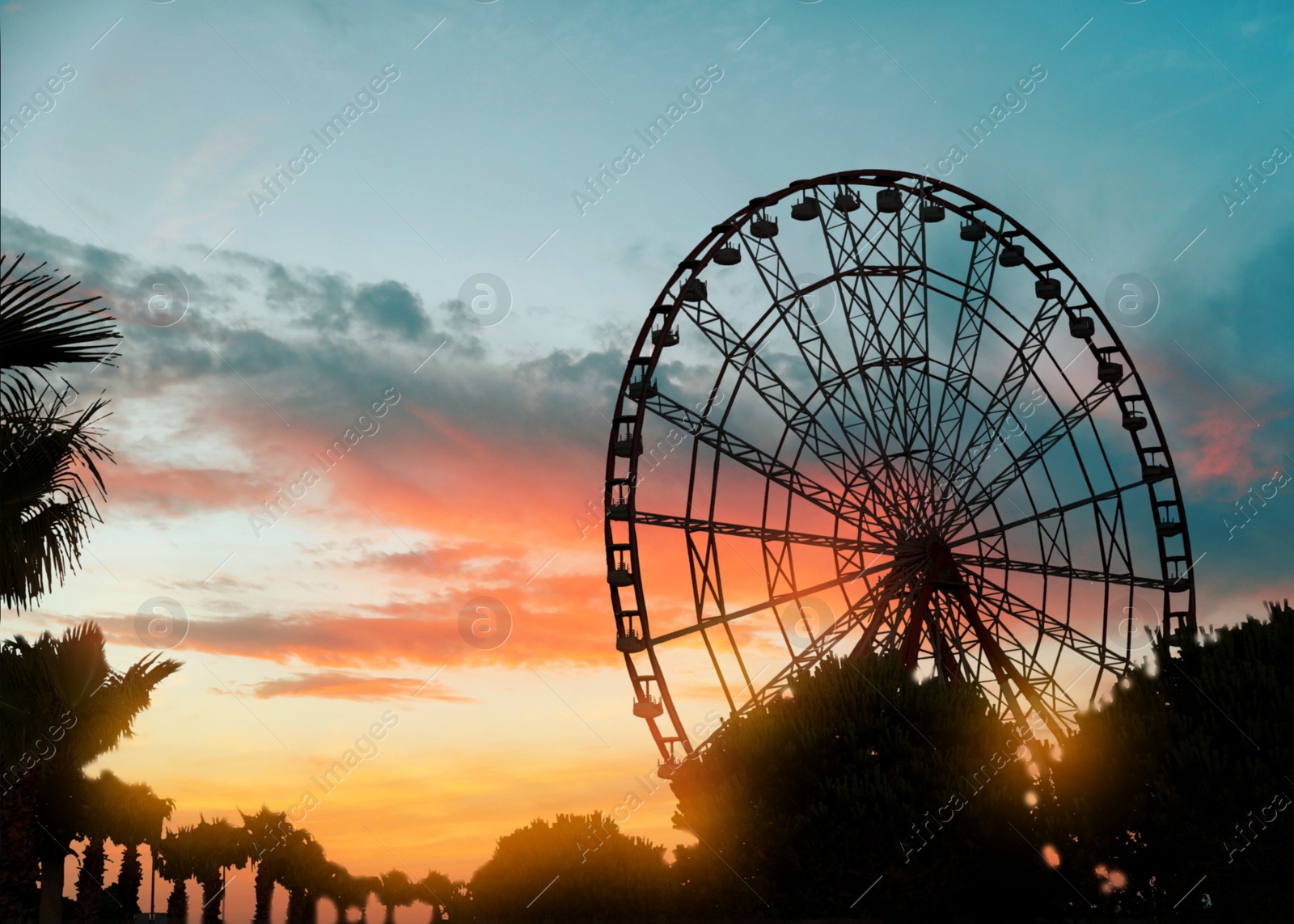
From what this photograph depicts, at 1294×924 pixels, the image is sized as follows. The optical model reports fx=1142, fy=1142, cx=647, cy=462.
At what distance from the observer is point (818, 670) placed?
98.2 feet

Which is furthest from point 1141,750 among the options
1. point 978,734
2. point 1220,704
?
point 978,734

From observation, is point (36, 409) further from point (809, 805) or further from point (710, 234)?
point (710, 234)

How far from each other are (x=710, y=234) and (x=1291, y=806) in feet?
70.7

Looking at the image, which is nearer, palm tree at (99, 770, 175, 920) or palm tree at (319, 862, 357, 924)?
palm tree at (99, 770, 175, 920)

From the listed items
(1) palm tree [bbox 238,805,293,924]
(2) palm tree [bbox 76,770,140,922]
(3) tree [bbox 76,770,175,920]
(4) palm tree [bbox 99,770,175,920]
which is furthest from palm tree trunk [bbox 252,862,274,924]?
(2) palm tree [bbox 76,770,140,922]

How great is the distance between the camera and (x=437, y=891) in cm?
4700

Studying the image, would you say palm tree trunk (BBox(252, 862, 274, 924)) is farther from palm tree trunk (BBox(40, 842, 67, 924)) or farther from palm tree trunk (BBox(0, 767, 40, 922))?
palm tree trunk (BBox(0, 767, 40, 922))

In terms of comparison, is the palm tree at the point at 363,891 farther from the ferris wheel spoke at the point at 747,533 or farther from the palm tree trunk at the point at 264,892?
the ferris wheel spoke at the point at 747,533

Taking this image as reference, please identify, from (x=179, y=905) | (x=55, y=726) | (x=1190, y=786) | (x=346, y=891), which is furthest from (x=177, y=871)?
(x=1190, y=786)

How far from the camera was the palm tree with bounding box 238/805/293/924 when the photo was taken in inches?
1559

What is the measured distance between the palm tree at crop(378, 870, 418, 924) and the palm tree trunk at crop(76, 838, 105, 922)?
24204 millimetres

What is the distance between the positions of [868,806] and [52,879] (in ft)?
61.7

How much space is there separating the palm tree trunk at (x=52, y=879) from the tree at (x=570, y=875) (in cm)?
1629

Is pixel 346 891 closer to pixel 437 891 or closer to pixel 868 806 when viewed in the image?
pixel 437 891
